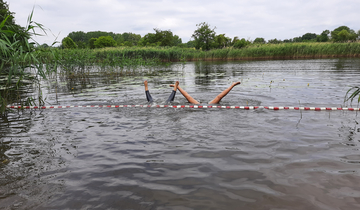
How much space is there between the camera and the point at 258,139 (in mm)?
4453

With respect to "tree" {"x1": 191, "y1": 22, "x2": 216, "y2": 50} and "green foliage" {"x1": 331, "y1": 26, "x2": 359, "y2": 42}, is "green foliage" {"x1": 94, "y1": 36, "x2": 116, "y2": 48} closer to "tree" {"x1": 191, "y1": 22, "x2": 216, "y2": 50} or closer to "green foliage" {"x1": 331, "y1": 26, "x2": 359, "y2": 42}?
"tree" {"x1": 191, "y1": 22, "x2": 216, "y2": 50}

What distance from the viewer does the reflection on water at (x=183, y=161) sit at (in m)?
2.71

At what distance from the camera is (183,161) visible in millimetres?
3635

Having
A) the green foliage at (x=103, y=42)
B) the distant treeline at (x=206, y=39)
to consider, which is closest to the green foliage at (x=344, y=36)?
the distant treeline at (x=206, y=39)

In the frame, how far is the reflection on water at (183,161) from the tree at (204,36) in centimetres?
5326

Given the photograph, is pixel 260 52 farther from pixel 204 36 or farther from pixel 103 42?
pixel 103 42

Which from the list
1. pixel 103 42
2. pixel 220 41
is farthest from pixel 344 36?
pixel 103 42

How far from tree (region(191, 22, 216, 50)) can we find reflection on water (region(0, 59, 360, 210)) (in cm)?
5326

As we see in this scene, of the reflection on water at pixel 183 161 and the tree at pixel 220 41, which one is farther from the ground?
the tree at pixel 220 41

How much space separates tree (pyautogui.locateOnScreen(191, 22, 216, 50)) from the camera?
5669 cm

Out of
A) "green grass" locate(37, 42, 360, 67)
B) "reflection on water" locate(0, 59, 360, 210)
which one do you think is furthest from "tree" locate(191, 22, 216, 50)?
"reflection on water" locate(0, 59, 360, 210)

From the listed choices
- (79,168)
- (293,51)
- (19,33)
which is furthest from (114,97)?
(293,51)

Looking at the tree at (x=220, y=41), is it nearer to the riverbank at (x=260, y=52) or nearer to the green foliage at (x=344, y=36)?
the riverbank at (x=260, y=52)

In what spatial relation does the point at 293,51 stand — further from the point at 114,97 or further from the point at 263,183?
the point at 263,183
